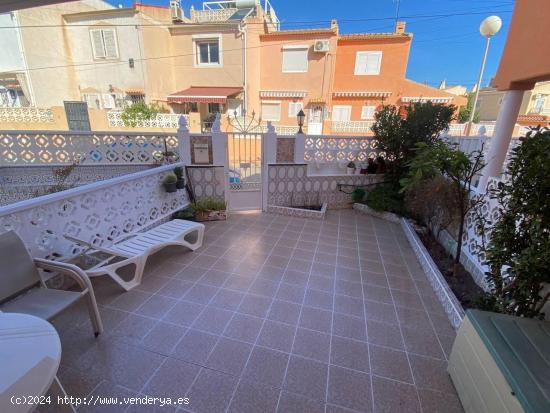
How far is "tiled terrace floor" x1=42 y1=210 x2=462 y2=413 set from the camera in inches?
68.4

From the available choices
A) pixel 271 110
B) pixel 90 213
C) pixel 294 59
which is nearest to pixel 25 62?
pixel 271 110

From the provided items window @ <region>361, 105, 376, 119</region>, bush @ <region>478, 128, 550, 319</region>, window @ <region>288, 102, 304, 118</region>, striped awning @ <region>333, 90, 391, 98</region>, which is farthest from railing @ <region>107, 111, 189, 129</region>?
bush @ <region>478, 128, 550, 319</region>

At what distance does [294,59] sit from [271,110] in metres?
2.82

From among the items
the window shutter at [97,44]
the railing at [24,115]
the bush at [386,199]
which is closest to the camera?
the bush at [386,199]

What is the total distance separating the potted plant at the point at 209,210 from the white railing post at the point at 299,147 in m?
1.87

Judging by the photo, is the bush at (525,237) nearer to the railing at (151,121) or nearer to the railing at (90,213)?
the railing at (90,213)

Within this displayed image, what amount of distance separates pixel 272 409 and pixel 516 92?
13.7 feet

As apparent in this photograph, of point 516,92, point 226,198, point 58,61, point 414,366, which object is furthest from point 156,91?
point 414,366

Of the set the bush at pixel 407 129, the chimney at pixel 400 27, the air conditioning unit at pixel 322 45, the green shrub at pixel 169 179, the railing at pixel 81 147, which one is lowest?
the green shrub at pixel 169 179

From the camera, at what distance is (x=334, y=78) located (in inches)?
559

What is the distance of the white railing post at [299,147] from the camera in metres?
5.29

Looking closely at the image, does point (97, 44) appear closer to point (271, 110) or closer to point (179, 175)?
point (271, 110)

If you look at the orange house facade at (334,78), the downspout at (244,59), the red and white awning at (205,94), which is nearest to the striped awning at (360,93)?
the orange house facade at (334,78)

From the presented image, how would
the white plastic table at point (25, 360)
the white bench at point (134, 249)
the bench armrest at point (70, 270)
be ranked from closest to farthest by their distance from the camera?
the white plastic table at point (25, 360) → the bench armrest at point (70, 270) → the white bench at point (134, 249)
